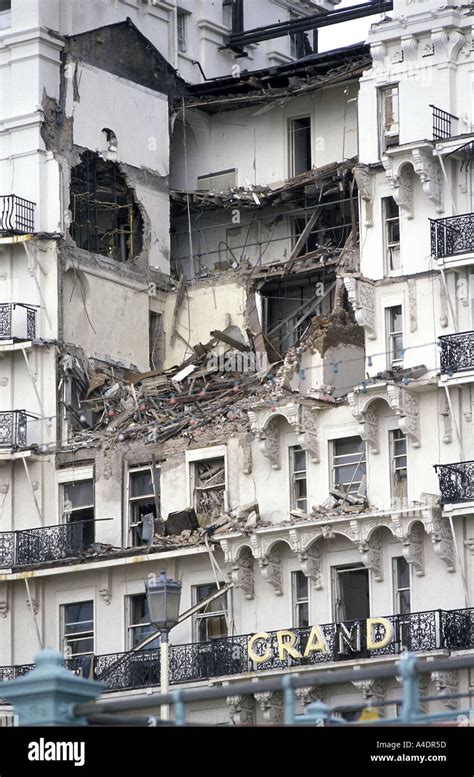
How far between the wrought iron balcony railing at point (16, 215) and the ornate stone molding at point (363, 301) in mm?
9083

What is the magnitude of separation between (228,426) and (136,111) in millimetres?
10542

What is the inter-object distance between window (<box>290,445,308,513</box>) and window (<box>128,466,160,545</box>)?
151 inches

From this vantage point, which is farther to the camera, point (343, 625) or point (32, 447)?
point (32, 447)

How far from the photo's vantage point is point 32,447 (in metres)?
62.5

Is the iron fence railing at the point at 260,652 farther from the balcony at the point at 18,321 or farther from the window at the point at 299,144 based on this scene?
the window at the point at 299,144

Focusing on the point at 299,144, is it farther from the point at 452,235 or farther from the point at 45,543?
the point at 45,543

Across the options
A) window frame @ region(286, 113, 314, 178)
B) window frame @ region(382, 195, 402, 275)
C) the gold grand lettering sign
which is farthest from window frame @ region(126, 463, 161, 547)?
window frame @ region(286, 113, 314, 178)

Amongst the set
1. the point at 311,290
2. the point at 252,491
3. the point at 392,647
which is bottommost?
the point at 392,647

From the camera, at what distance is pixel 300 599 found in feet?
194

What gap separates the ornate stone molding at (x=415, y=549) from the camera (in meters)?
56.4

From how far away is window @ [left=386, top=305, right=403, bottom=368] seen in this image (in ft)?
193
